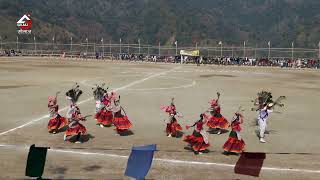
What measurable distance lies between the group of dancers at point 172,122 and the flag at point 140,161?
23.5 feet

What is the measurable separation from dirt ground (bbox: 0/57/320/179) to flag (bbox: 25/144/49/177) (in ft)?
10.4

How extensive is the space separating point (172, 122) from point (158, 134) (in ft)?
3.55

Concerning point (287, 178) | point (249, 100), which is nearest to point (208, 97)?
point (249, 100)

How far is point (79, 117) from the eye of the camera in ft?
62.8

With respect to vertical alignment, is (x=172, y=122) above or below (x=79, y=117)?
below

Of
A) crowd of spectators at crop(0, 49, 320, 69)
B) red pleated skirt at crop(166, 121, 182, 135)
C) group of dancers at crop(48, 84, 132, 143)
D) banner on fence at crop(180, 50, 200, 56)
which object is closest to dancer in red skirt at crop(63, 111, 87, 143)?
group of dancers at crop(48, 84, 132, 143)

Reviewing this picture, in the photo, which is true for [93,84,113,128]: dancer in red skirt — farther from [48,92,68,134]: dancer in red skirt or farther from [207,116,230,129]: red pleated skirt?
[207,116,230,129]: red pleated skirt

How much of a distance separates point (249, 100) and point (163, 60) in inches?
1696

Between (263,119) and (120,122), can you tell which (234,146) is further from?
(120,122)

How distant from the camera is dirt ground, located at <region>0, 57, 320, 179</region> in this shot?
50.9ft

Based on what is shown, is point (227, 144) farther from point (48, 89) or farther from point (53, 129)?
point (48, 89)

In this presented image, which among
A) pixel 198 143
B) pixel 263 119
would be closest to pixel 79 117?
pixel 198 143

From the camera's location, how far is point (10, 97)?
3106 centimetres

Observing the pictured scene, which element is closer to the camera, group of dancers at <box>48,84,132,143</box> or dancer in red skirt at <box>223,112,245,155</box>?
dancer in red skirt at <box>223,112,245,155</box>
